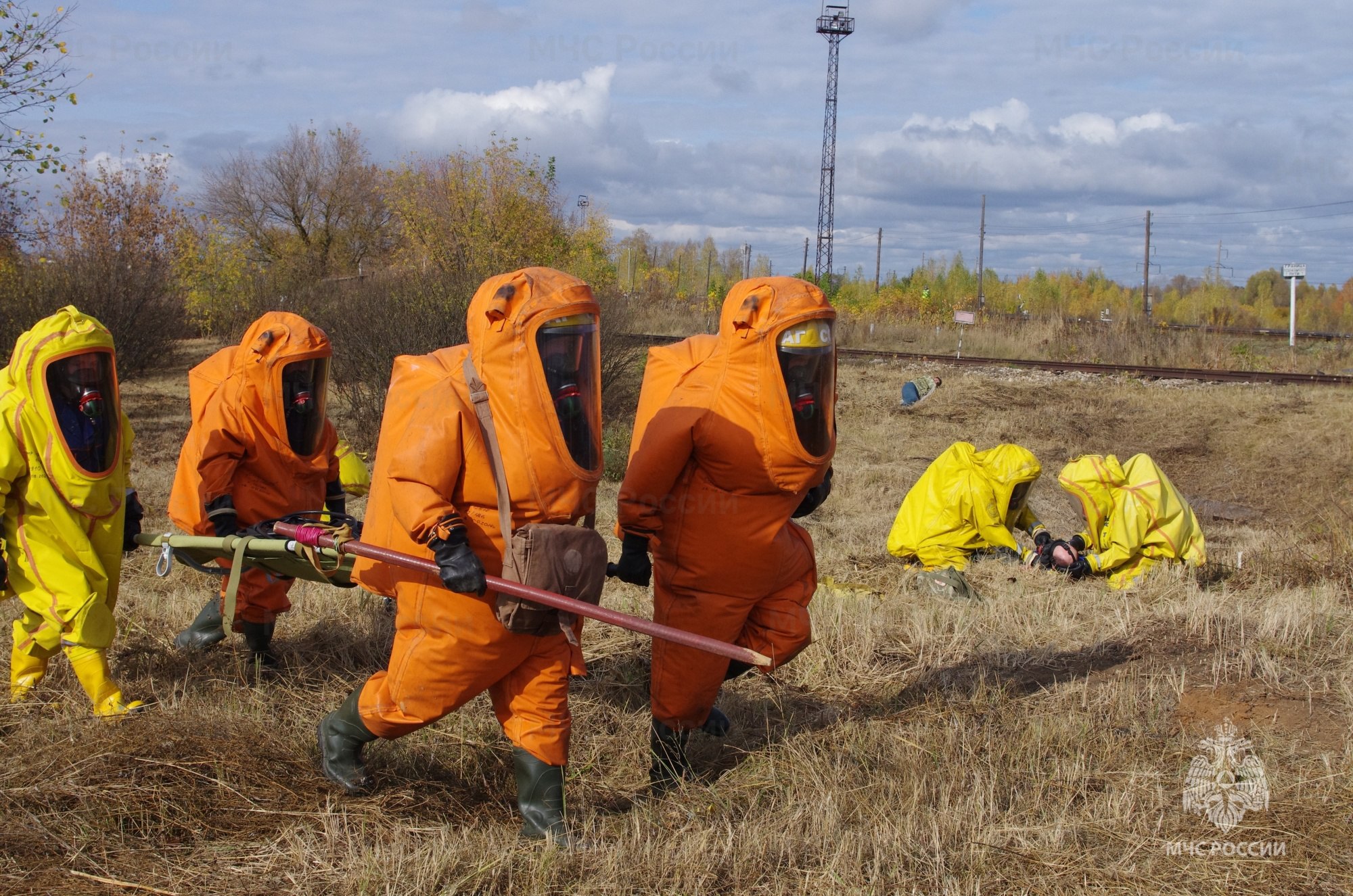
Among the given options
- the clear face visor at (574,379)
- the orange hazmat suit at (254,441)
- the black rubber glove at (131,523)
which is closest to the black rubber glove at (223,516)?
the orange hazmat suit at (254,441)

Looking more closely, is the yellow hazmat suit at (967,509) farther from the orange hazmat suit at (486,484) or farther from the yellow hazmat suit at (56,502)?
the yellow hazmat suit at (56,502)

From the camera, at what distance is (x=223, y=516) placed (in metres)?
4.95

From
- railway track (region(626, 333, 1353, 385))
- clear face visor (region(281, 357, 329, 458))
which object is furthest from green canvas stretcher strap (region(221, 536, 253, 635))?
railway track (region(626, 333, 1353, 385))

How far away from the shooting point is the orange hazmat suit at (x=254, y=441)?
5.09 m

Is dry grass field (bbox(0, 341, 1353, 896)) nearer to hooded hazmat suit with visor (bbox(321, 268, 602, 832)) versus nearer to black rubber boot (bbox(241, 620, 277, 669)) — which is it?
black rubber boot (bbox(241, 620, 277, 669))

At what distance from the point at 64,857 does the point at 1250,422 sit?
658 inches

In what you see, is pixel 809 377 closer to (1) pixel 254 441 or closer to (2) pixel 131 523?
(1) pixel 254 441

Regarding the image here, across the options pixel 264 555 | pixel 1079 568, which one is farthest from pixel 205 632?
pixel 1079 568

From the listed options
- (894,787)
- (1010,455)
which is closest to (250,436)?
(894,787)

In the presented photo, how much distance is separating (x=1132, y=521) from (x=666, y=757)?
4959 mm

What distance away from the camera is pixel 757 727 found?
4.89m

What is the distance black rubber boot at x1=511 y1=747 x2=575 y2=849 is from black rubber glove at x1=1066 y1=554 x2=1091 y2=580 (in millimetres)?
5373

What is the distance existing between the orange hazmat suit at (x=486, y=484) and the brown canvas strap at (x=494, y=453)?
0.02m

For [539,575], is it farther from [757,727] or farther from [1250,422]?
[1250,422]
